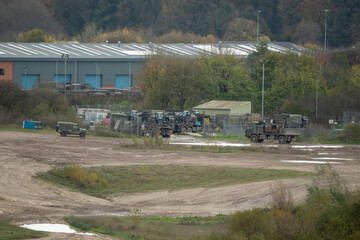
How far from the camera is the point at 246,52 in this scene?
10650cm

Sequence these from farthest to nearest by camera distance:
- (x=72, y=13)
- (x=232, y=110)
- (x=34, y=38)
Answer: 1. (x=72, y=13)
2. (x=34, y=38)
3. (x=232, y=110)

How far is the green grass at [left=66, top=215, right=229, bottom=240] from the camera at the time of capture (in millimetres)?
23141

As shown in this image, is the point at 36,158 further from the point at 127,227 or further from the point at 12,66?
the point at 12,66

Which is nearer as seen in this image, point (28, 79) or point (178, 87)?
point (178, 87)

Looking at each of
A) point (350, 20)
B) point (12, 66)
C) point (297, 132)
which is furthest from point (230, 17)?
point (297, 132)

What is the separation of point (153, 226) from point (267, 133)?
109 ft

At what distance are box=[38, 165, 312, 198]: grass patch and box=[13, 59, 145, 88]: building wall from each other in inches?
2147

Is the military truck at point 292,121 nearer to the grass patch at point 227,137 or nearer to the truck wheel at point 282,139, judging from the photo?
the grass patch at point 227,137

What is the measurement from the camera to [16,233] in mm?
22891

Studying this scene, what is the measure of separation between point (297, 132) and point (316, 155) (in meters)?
A: 15.0

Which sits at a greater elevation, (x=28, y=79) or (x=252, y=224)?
(x=28, y=79)

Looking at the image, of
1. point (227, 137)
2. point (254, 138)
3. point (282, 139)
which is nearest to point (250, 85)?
point (227, 137)

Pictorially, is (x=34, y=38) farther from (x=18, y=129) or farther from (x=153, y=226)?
(x=153, y=226)

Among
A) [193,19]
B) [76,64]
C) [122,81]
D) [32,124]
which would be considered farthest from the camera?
[193,19]
